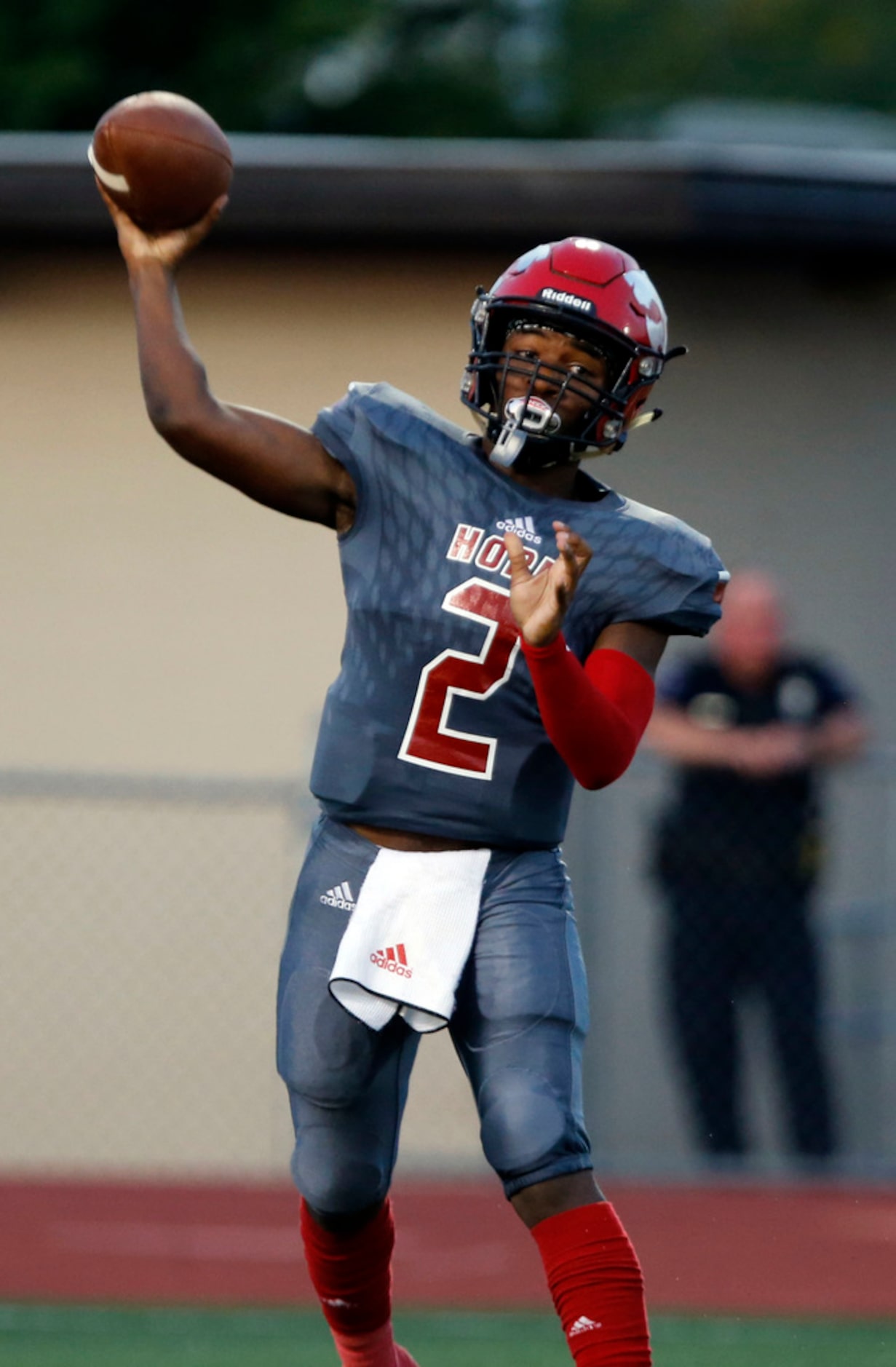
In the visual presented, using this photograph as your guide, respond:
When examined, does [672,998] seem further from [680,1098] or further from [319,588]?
[319,588]

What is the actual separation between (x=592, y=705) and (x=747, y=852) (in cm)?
386

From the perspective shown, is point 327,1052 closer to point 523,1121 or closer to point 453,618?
point 523,1121

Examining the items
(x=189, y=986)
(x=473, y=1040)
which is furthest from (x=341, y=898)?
(x=189, y=986)

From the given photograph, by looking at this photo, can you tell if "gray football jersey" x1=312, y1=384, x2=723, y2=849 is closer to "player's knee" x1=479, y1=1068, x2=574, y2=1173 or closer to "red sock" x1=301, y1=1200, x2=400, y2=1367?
"player's knee" x1=479, y1=1068, x2=574, y2=1173

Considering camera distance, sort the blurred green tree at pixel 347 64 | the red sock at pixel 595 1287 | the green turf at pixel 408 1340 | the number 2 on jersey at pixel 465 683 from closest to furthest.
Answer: the red sock at pixel 595 1287 → the number 2 on jersey at pixel 465 683 → the green turf at pixel 408 1340 → the blurred green tree at pixel 347 64

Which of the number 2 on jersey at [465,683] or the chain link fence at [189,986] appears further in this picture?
the chain link fence at [189,986]

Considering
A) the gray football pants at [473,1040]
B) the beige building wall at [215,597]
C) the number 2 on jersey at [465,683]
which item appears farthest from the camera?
the beige building wall at [215,597]

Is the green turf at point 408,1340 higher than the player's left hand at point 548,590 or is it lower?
lower

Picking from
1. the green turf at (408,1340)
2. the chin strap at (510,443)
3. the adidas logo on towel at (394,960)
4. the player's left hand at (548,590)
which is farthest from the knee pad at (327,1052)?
the green turf at (408,1340)

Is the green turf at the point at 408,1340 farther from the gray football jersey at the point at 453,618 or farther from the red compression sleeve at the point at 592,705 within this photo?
the red compression sleeve at the point at 592,705

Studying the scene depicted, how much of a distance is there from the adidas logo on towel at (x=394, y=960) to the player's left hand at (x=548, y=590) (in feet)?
1.99

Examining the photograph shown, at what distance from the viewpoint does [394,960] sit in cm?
348

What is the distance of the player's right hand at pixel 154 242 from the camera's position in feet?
11.4

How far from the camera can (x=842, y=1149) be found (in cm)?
714
